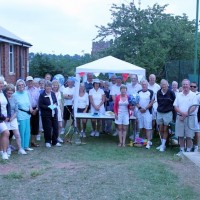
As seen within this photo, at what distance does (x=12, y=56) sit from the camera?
27.0 meters

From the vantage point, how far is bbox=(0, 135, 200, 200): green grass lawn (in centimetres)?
566

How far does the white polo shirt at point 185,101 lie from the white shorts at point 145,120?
1281 mm

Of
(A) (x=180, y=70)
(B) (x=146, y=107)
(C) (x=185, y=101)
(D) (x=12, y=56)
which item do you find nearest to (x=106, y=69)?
(B) (x=146, y=107)

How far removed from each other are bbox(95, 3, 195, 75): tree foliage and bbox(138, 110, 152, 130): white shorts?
12.1 metres

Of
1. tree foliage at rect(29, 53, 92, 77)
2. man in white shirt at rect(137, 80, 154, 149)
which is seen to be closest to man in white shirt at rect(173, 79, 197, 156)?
man in white shirt at rect(137, 80, 154, 149)

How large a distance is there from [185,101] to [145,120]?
1527 mm

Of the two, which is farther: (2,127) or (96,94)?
(96,94)

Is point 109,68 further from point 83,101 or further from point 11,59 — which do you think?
point 11,59

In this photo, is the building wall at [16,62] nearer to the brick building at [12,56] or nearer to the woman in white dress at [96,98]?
the brick building at [12,56]

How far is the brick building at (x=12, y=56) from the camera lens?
24.2 metres

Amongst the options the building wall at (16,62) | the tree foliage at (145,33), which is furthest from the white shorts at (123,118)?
the building wall at (16,62)

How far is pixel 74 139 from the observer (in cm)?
1052

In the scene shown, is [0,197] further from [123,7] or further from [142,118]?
[123,7]

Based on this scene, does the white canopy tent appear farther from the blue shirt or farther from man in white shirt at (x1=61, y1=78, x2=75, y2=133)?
the blue shirt
